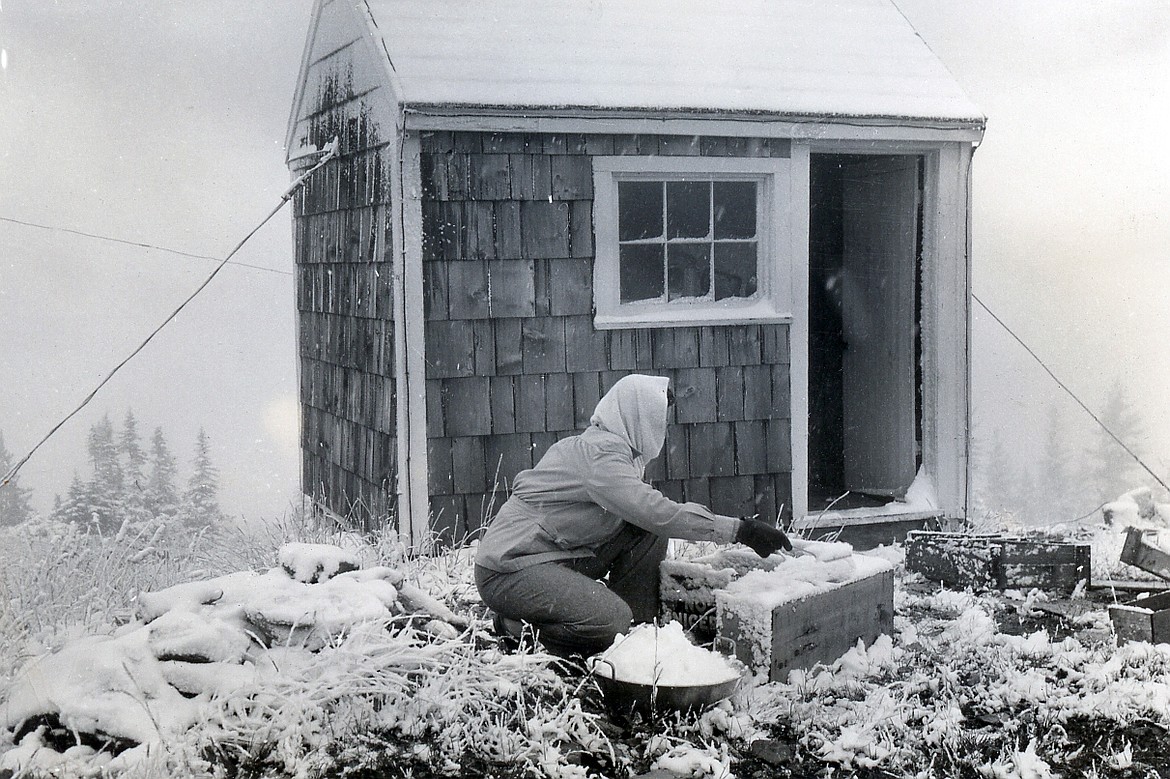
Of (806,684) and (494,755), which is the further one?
(806,684)

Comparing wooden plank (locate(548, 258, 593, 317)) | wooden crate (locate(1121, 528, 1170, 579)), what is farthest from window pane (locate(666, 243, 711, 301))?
wooden crate (locate(1121, 528, 1170, 579))

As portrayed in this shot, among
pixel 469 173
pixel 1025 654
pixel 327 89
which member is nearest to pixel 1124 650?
pixel 1025 654

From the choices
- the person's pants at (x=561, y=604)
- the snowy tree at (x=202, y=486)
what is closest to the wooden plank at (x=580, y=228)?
the person's pants at (x=561, y=604)

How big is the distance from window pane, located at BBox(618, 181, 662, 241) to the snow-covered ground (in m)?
2.59

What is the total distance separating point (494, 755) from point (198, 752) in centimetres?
94

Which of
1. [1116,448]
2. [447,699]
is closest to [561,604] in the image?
[447,699]

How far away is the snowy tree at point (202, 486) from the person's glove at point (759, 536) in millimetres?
10541

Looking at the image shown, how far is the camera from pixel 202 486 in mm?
14641

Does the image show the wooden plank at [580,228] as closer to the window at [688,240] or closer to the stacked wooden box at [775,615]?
the window at [688,240]

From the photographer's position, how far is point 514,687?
12.1ft

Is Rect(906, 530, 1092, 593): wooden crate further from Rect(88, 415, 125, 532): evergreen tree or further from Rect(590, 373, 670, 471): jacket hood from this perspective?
Rect(88, 415, 125, 532): evergreen tree

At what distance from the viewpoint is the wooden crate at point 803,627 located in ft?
14.0

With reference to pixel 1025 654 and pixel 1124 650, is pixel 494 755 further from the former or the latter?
pixel 1124 650

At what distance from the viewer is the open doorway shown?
25.0ft
